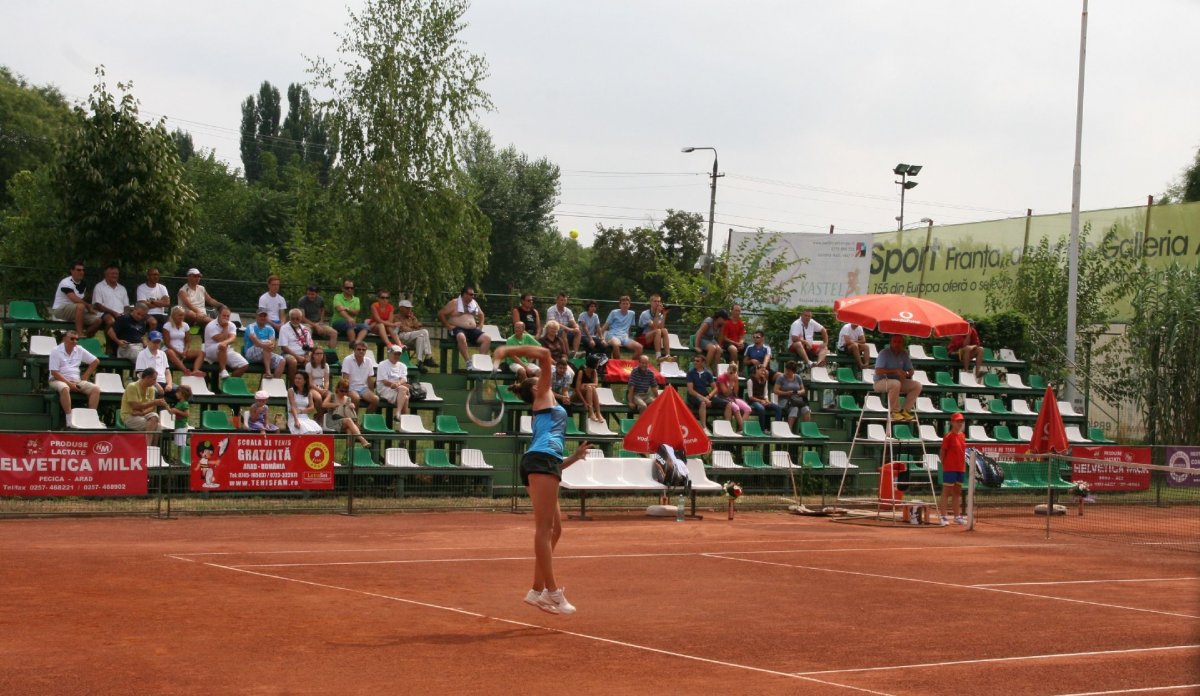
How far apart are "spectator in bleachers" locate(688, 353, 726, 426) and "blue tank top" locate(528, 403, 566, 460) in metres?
16.3

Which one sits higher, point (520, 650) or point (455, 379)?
point (455, 379)

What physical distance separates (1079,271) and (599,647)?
108 ft

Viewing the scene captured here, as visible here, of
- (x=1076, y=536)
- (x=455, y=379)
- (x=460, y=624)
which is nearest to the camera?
(x=460, y=624)

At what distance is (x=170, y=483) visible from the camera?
20.2 m

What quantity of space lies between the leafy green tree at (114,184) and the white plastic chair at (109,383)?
428 centimetres

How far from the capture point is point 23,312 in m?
24.0

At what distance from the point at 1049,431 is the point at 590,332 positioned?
10075 mm

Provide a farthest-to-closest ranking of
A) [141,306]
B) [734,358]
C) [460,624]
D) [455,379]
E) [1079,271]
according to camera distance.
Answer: [1079,271] → [734,358] → [455,379] → [141,306] → [460,624]

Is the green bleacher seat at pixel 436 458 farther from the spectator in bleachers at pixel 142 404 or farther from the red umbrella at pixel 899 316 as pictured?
the red umbrella at pixel 899 316

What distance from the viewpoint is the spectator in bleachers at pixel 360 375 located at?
24.6 metres

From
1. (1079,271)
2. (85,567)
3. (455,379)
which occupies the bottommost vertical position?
(85,567)

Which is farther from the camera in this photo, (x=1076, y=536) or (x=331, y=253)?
(x=331, y=253)

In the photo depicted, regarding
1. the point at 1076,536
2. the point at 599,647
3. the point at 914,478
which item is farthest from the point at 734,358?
the point at 599,647

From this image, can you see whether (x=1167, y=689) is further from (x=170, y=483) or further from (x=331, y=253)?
(x=331, y=253)
